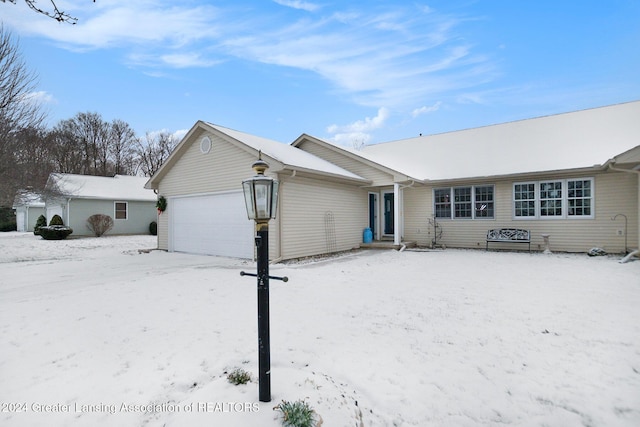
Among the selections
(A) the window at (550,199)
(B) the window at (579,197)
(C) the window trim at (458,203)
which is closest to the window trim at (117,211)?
(C) the window trim at (458,203)

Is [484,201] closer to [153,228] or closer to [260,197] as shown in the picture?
[260,197]

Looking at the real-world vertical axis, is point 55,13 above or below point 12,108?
below

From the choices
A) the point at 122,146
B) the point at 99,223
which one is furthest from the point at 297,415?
the point at 122,146

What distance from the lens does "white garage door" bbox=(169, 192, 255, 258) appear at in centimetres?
1038

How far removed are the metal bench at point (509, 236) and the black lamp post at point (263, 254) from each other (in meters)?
11.0

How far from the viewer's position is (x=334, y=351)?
3.59 metres

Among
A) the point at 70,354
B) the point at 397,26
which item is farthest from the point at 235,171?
the point at 70,354

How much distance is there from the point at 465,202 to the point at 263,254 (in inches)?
460


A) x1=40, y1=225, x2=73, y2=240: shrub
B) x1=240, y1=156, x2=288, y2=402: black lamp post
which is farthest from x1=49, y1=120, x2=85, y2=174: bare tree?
x1=240, y1=156, x2=288, y2=402: black lamp post

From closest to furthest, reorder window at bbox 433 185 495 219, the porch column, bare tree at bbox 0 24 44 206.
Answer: bare tree at bbox 0 24 44 206 → the porch column → window at bbox 433 185 495 219

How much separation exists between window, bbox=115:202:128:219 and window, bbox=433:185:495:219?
1893 centimetres

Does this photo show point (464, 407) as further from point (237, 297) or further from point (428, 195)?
point (428, 195)

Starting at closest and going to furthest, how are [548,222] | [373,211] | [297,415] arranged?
[297,415], [548,222], [373,211]

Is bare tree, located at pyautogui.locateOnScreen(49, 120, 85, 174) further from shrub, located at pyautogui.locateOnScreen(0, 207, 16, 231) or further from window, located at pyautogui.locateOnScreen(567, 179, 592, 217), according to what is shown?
window, located at pyautogui.locateOnScreen(567, 179, 592, 217)
